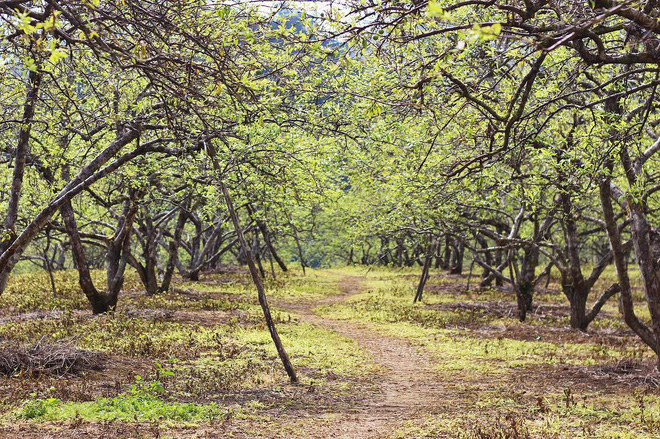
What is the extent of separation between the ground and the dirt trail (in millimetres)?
47

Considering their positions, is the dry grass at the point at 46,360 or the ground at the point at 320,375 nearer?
the ground at the point at 320,375

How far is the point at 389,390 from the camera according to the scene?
10.9 metres

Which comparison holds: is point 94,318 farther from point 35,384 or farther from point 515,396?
point 515,396

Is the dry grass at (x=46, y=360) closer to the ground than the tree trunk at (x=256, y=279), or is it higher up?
closer to the ground

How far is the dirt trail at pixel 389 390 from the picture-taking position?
27.0 ft

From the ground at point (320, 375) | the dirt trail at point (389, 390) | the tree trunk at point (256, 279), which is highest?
the tree trunk at point (256, 279)

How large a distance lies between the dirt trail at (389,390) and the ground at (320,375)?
47mm

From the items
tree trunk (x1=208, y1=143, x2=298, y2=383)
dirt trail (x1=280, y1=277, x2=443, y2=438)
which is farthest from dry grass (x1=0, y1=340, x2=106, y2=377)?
dirt trail (x1=280, y1=277, x2=443, y2=438)

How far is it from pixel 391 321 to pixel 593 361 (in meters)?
8.08

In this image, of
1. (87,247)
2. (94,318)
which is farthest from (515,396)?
(87,247)

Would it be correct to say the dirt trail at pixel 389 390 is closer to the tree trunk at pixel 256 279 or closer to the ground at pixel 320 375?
the ground at pixel 320 375

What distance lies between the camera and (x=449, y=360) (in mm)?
13938

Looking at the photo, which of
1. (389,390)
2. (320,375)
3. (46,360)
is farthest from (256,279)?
(46,360)

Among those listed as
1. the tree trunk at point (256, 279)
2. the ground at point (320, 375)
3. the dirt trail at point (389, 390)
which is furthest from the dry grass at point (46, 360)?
the dirt trail at point (389, 390)
